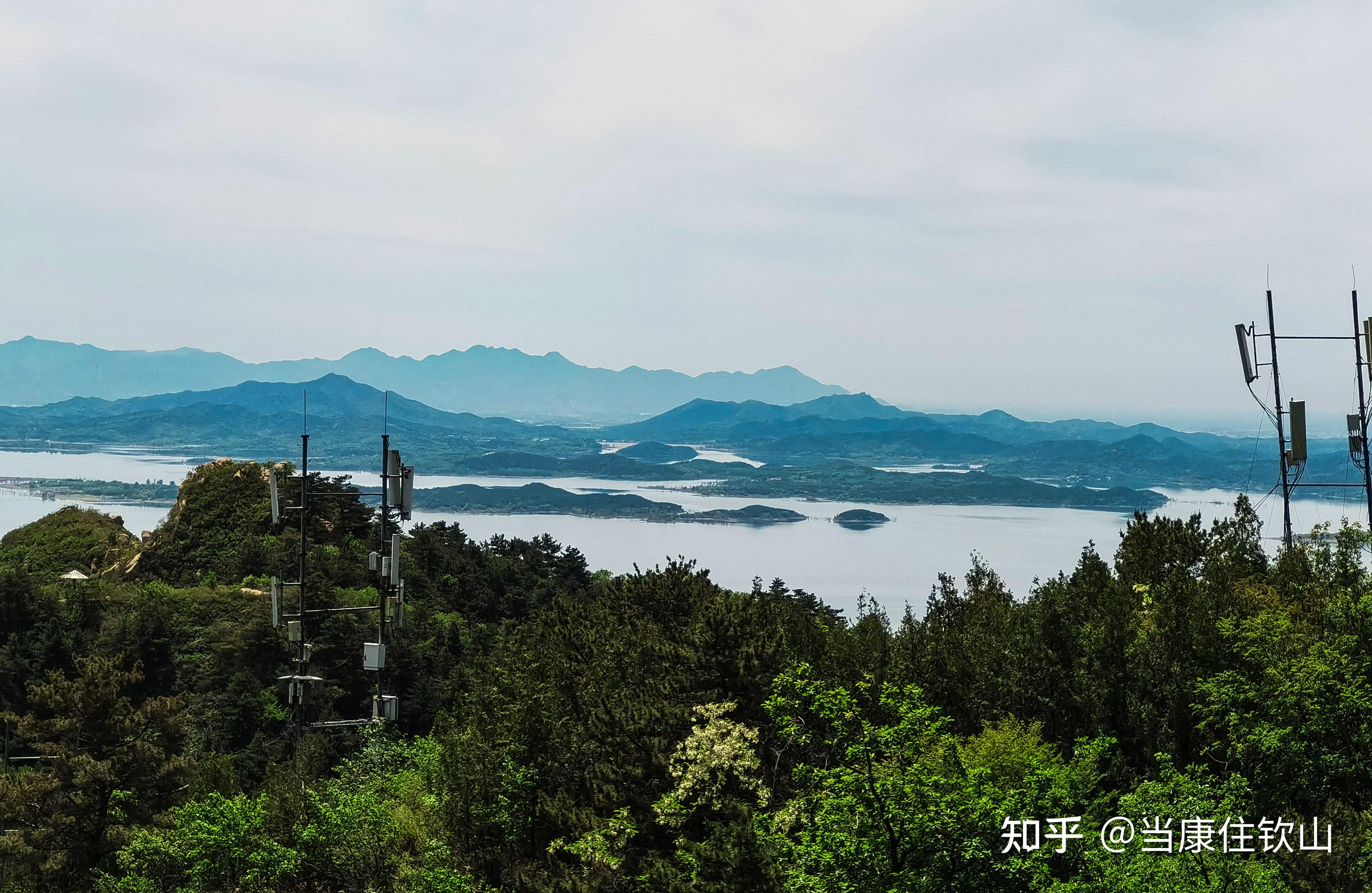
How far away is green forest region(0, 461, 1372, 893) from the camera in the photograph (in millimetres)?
12875

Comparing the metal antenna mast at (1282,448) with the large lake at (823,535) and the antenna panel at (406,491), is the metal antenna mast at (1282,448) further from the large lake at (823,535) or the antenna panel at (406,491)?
the large lake at (823,535)

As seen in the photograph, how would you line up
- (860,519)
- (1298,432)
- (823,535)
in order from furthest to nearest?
1. (860,519)
2. (823,535)
3. (1298,432)

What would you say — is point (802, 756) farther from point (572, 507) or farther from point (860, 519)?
point (572, 507)

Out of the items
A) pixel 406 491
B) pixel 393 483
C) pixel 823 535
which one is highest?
pixel 393 483

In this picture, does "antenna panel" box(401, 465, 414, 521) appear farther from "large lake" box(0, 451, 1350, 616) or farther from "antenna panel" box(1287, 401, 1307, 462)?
"large lake" box(0, 451, 1350, 616)

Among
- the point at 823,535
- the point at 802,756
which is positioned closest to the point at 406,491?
the point at 802,756

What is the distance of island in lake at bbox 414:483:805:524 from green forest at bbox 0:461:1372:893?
105220mm

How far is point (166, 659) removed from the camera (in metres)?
41.6

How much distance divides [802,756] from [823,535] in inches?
4481

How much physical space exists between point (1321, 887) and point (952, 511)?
137036 mm

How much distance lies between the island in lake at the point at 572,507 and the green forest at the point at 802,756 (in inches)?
4143

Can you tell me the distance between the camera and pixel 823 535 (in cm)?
13125

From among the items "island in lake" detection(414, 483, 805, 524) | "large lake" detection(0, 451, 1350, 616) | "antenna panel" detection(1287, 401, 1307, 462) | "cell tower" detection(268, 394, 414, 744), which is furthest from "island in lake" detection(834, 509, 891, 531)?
"cell tower" detection(268, 394, 414, 744)

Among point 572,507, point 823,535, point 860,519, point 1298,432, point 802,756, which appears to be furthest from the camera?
point 572,507
